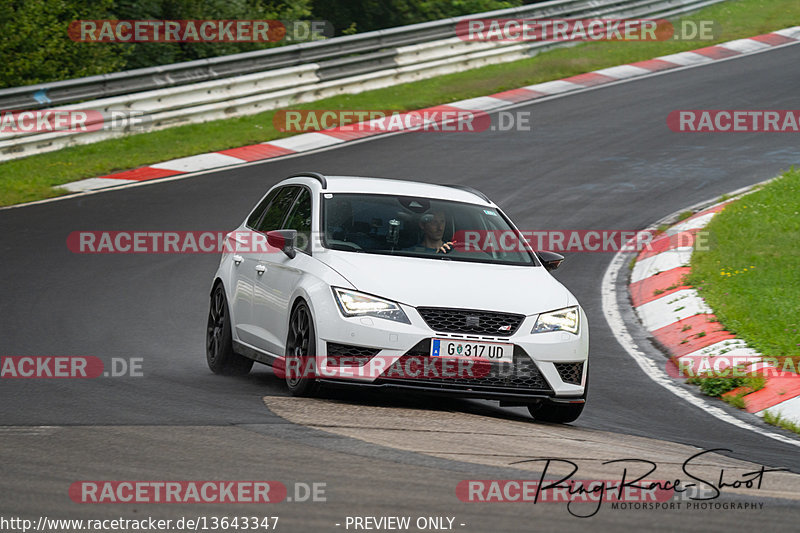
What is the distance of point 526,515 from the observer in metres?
4.95

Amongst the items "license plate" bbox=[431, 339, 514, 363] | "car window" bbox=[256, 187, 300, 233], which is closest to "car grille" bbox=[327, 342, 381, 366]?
"license plate" bbox=[431, 339, 514, 363]

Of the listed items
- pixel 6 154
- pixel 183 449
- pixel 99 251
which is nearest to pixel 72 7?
pixel 6 154

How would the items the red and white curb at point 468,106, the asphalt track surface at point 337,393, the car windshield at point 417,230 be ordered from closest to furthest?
the asphalt track surface at point 337,393
the car windshield at point 417,230
the red and white curb at point 468,106

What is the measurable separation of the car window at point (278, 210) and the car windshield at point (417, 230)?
0.67 meters

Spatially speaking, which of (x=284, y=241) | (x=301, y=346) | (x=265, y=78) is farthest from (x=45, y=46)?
(x=301, y=346)

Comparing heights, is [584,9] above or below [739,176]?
above

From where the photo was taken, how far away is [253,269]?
29.8 feet

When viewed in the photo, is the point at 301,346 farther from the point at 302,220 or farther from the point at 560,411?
the point at 560,411

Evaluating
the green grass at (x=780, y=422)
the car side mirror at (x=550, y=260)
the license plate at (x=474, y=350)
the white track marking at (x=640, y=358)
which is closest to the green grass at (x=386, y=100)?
the white track marking at (x=640, y=358)

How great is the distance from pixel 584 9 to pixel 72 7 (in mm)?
12761

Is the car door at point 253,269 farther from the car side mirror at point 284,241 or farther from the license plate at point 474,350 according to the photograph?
the license plate at point 474,350

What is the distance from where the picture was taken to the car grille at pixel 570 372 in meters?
7.76

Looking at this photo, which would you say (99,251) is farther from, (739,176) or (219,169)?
(739,176)

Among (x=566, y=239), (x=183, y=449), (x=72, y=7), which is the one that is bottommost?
(x=566, y=239)
